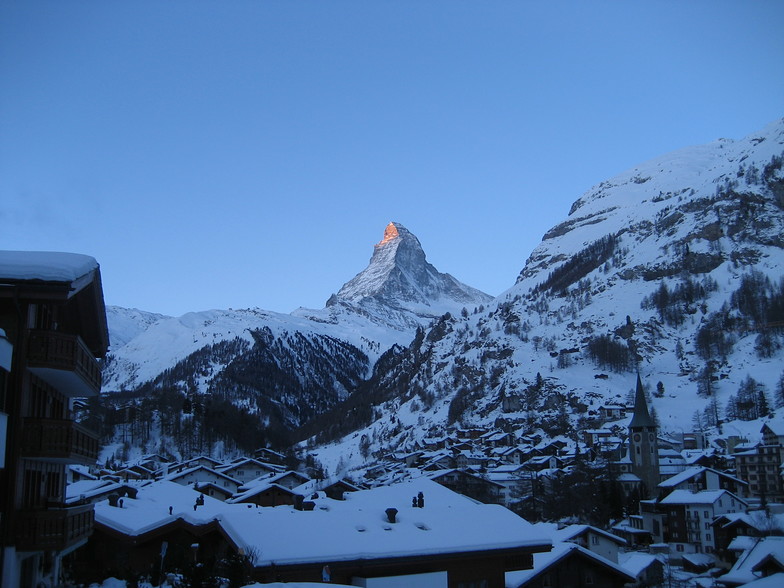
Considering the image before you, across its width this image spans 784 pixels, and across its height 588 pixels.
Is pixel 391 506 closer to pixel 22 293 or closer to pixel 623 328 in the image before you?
pixel 22 293

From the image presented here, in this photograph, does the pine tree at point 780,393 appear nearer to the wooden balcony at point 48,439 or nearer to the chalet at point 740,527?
the chalet at point 740,527

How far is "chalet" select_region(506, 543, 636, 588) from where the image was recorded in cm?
2969

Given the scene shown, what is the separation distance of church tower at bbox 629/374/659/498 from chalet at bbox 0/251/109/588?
9668 cm

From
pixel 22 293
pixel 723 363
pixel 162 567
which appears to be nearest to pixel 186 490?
pixel 162 567

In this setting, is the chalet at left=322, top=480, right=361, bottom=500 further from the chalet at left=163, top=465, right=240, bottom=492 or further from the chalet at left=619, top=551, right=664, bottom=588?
the chalet at left=619, top=551, right=664, bottom=588

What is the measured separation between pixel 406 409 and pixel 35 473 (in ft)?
555

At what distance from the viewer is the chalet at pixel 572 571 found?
97.4 feet

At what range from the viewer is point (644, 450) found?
11012 centimetres

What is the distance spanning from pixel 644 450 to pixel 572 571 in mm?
84606

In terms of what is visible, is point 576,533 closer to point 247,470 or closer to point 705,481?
point 705,481

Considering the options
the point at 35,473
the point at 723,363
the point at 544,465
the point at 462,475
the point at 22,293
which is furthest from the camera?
the point at 723,363

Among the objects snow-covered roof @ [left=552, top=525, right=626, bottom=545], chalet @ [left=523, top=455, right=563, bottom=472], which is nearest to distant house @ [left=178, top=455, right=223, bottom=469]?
chalet @ [left=523, top=455, right=563, bottom=472]

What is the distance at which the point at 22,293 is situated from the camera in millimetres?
13812

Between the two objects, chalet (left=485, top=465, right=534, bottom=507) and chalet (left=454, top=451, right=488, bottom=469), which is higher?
chalet (left=454, top=451, right=488, bottom=469)
